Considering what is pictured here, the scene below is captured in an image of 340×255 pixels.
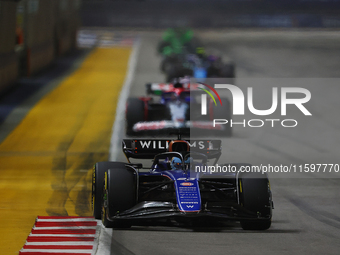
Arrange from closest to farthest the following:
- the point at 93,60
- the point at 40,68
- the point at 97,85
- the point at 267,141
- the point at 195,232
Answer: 1. the point at 195,232
2. the point at 267,141
3. the point at 97,85
4. the point at 40,68
5. the point at 93,60

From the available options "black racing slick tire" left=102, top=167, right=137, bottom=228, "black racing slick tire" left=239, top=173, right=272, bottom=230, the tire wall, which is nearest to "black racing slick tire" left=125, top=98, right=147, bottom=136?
"black racing slick tire" left=102, top=167, right=137, bottom=228

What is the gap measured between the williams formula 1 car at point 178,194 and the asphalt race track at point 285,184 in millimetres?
260

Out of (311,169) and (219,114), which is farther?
(219,114)

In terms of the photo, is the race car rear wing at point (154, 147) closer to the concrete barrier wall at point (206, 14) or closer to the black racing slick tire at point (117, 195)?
the black racing slick tire at point (117, 195)

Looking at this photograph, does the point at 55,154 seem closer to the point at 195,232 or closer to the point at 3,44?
the point at 195,232

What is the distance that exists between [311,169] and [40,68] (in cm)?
2158

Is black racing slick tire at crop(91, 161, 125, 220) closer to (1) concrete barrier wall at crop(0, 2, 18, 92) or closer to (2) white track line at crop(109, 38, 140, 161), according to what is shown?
(2) white track line at crop(109, 38, 140, 161)

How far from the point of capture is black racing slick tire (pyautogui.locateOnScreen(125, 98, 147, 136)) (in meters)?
16.7

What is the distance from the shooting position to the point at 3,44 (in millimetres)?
24328

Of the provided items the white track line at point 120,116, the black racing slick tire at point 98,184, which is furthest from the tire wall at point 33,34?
the black racing slick tire at point 98,184

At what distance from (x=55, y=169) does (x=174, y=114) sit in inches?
170

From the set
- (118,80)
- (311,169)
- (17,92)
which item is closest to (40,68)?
(118,80)

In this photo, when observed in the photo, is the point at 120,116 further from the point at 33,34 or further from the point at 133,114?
the point at 33,34

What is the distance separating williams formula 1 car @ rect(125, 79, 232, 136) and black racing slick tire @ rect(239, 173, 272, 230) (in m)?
6.86
